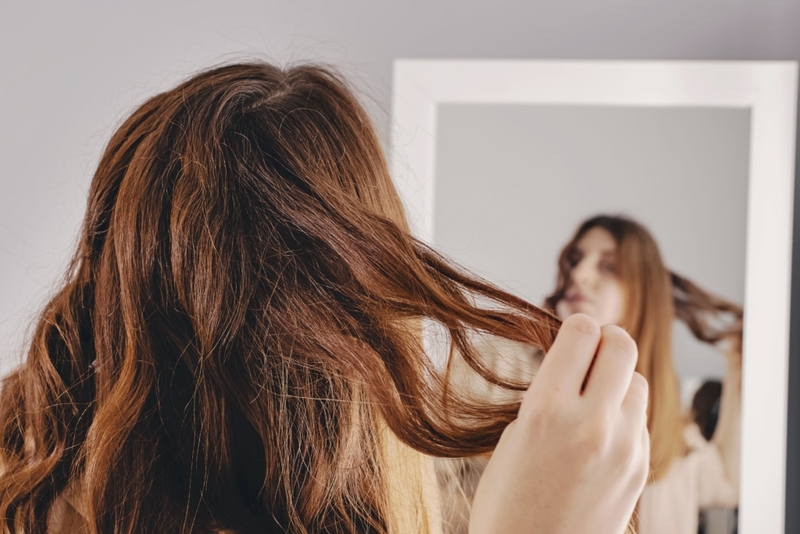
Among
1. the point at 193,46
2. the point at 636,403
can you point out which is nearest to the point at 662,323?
the point at 636,403

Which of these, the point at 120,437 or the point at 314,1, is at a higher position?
the point at 314,1

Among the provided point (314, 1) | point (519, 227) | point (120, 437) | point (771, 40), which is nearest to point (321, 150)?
point (120, 437)

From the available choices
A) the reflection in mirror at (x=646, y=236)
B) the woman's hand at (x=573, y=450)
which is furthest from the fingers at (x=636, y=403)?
the reflection in mirror at (x=646, y=236)

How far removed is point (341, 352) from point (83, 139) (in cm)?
72

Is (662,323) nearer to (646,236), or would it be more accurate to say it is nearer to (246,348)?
(646,236)

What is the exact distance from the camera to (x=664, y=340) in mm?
814

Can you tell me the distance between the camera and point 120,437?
1.21 ft

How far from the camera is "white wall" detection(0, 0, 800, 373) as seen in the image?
867mm

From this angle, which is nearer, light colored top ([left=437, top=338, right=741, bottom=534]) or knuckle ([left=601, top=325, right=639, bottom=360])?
knuckle ([left=601, top=325, right=639, bottom=360])

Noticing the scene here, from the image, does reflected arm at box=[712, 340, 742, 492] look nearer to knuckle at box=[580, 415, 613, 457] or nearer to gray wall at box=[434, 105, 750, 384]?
gray wall at box=[434, 105, 750, 384]

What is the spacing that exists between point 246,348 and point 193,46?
664mm

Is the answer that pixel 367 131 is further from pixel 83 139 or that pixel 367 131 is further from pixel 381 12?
pixel 83 139

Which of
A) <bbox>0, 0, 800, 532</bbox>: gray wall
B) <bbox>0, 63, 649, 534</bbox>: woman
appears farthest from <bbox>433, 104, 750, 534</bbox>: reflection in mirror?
<bbox>0, 63, 649, 534</bbox>: woman

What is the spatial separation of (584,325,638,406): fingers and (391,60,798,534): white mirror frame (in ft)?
1.85
